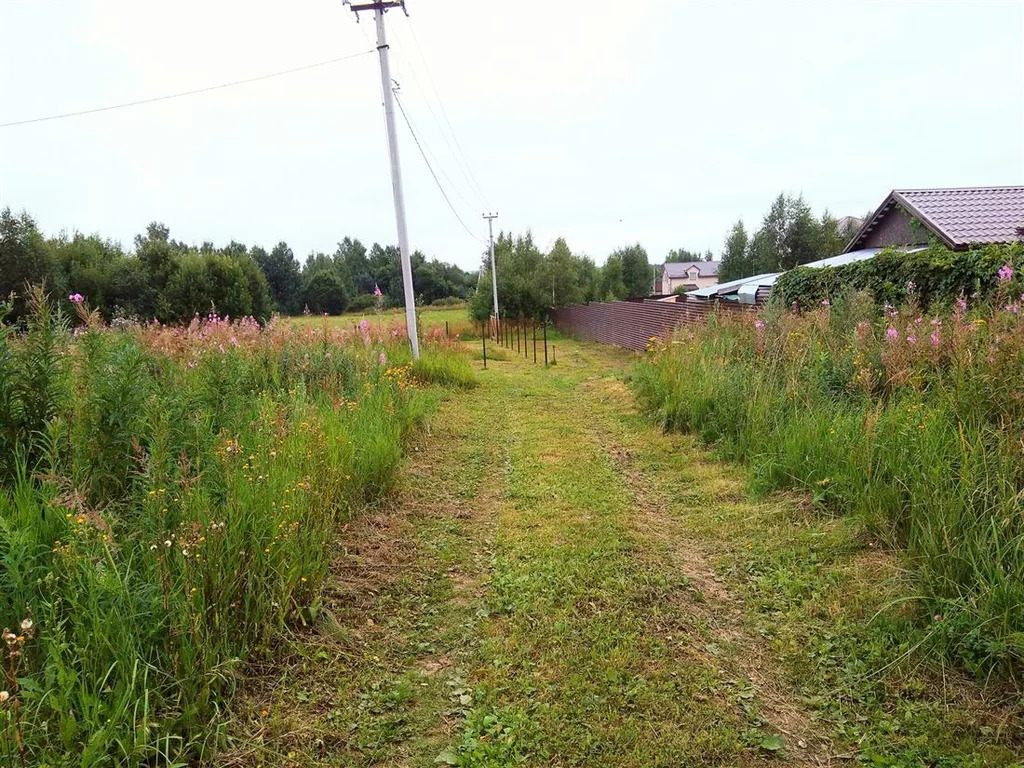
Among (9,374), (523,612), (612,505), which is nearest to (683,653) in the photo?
(523,612)

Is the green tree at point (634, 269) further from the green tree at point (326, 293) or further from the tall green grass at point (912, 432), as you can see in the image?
the tall green grass at point (912, 432)

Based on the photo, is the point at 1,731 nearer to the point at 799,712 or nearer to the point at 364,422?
the point at 799,712

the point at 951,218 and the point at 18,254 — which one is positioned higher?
the point at 18,254

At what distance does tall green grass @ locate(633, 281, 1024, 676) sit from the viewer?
7.31 feet

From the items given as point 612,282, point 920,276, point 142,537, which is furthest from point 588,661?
point 612,282

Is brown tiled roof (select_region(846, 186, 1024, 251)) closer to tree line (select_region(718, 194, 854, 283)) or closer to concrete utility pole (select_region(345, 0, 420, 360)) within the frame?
concrete utility pole (select_region(345, 0, 420, 360))

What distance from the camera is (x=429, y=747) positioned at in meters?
1.93

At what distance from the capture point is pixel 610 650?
239cm

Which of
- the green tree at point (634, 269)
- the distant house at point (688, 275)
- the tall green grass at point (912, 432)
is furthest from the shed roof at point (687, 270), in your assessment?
the tall green grass at point (912, 432)

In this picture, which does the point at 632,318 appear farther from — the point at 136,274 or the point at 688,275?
the point at 688,275

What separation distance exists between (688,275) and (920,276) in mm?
73829

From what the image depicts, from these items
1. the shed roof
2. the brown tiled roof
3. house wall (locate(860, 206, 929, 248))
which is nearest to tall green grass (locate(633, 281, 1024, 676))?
the brown tiled roof

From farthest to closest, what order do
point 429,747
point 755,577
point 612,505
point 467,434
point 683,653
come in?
point 467,434, point 612,505, point 755,577, point 683,653, point 429,747

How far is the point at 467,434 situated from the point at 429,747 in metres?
4.52
